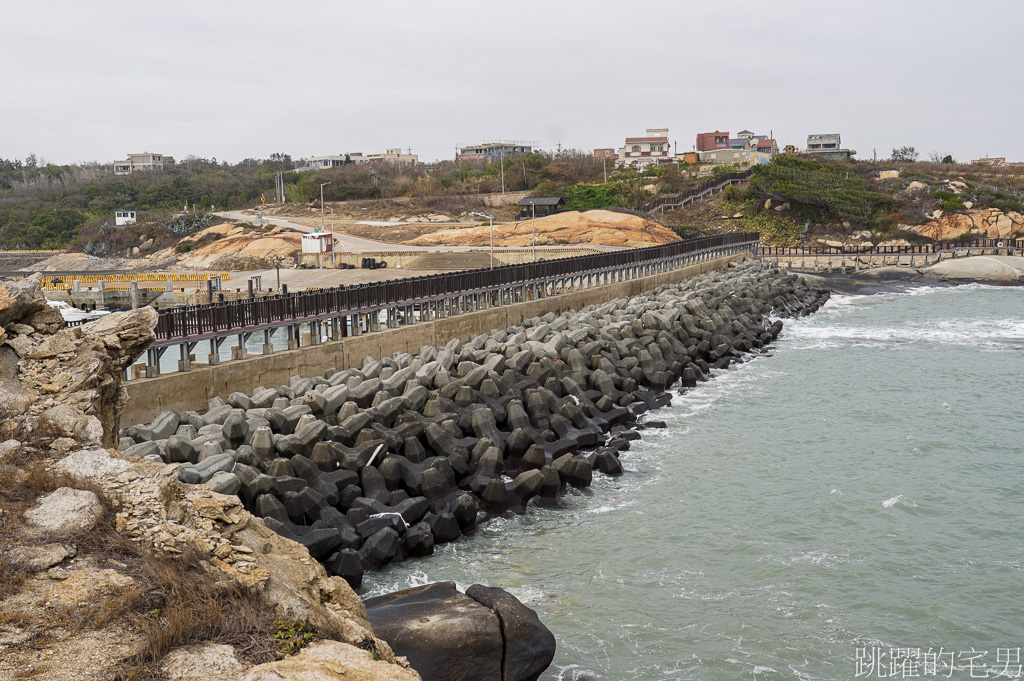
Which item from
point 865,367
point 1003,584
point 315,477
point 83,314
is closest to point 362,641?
point 315,477

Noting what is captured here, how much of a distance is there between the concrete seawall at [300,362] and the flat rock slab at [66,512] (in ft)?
35.5

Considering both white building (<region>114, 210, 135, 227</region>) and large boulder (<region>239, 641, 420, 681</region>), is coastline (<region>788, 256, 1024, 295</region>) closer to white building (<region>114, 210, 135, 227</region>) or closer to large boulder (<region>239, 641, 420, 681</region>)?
large boulder (<region>239, 641, 420, 681</region>)

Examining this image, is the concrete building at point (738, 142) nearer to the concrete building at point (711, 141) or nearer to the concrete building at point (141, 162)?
the concrete building at point (711, 141)

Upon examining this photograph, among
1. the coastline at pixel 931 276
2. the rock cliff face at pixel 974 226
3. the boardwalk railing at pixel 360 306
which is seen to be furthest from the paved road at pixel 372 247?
the rock cliff face at pixel 974 226

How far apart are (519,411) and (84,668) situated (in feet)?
46.4

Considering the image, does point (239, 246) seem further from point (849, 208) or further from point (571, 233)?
point (849, 208)

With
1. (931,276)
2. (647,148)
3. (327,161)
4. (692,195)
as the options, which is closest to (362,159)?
(327,161)

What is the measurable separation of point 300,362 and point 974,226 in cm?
7079

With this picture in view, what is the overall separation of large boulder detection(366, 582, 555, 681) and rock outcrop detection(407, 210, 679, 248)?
50.8 m

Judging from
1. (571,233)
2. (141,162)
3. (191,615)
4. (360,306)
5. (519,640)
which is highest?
(141,162)

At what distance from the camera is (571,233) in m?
62.3

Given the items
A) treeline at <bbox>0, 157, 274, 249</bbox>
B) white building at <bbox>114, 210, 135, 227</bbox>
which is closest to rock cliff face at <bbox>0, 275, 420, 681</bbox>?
white building at <bbox>114, 210, 135, 227</bbox>

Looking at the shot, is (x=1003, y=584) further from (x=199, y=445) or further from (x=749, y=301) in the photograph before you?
(x=749, y=301)

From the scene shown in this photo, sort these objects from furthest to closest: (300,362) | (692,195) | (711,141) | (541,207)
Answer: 1. (711,141)
2. (692,195)
3. (541,207)
4. (300,362)
